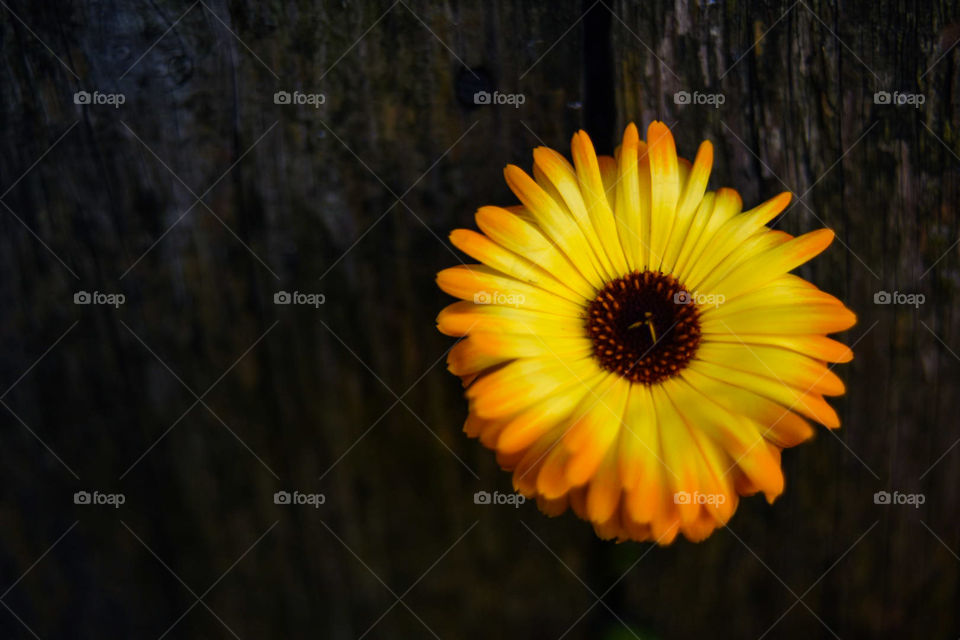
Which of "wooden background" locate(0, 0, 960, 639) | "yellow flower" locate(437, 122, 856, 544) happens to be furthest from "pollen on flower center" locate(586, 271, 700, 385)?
"wooden background" locate(0, 0, 960, 639)

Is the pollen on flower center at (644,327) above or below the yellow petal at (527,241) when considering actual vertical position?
below

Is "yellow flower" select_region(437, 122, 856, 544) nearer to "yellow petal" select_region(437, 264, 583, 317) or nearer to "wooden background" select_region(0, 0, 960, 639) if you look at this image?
"yellow petal" select_region(437, 264, 583, 317)

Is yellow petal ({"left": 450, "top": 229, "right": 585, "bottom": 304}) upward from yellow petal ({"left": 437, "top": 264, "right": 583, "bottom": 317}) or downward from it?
upward

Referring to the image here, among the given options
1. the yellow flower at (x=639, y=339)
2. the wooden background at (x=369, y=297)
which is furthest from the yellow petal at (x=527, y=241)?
the wooden background at (x=369, y=297)

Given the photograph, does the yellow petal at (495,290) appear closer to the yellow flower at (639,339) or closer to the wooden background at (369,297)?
the yellow flower at (639,339)

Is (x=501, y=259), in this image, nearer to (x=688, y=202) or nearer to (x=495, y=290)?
(x=495, y=290)

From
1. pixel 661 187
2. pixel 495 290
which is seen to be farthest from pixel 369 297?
pixel 661 187

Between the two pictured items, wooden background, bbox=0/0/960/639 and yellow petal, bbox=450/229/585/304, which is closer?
yellow petal, bbox=450/229/585/304

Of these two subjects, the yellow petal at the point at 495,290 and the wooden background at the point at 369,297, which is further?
the wooden background at the point at 369,297
